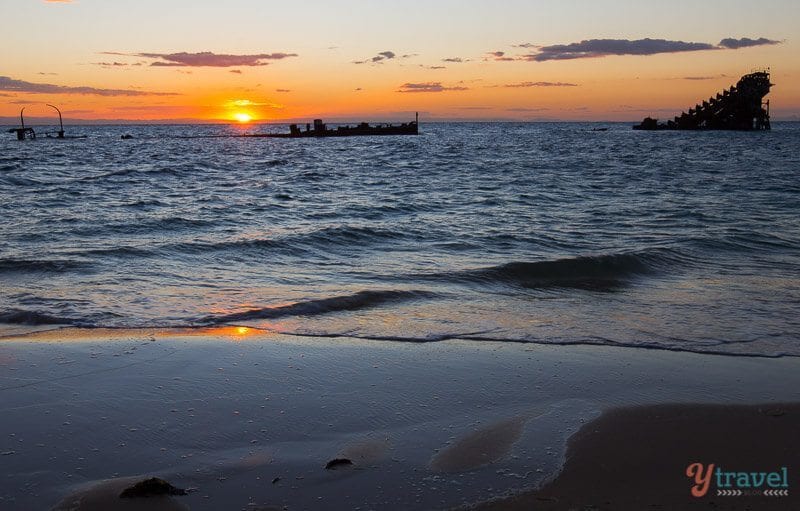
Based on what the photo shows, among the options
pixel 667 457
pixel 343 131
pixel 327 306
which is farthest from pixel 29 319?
pixel 343 131

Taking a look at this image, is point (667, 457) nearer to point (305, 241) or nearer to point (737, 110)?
point (305, 241)

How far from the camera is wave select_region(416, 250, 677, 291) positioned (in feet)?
34.6

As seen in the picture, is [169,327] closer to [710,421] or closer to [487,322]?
[487,322]

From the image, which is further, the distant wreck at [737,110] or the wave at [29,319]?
the distant wreck at [737,110]

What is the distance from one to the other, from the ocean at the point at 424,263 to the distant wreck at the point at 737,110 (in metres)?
79.6

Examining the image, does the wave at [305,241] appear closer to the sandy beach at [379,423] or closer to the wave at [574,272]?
the wave at [574,272]

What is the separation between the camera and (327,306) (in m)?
8.76

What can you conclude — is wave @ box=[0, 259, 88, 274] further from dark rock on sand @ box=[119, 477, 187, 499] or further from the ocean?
dark rock on sand @ box=[119, 477, 187, 499]

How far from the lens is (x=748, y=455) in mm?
4410

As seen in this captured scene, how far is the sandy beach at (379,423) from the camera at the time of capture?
13.0 feet

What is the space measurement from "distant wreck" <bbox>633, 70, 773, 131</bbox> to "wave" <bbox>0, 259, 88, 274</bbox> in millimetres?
100636

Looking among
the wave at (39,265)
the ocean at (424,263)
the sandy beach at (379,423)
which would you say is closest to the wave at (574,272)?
the ocean at (424,263)

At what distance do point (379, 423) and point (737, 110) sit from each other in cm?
10721

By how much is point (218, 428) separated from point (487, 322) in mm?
3949
